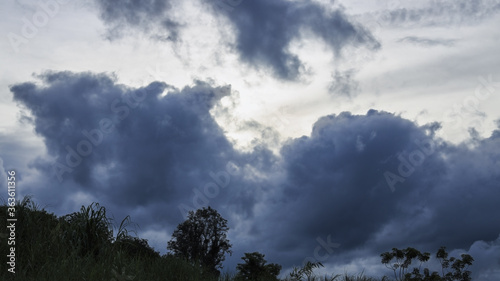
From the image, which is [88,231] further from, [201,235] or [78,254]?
[201,235]

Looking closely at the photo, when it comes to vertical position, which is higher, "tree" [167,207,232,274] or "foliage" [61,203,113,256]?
"tree" [167,207,232,274]

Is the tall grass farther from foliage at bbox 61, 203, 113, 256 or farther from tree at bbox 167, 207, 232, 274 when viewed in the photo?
tree at bbox 167, 207, 232, 274

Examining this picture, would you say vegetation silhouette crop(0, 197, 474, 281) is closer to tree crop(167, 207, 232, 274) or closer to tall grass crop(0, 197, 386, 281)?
tall grass crop(0, 197, 386, 281)

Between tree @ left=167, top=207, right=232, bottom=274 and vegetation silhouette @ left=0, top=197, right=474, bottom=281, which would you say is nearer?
vegetation silhouette @ left=0, top=197, right=474, bottom=281

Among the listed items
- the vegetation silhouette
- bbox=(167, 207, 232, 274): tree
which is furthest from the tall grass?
bbox=(167, 207, 232, 274): tree

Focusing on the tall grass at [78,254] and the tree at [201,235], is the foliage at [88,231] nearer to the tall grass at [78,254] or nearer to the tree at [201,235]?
the tall grass at [78,254]

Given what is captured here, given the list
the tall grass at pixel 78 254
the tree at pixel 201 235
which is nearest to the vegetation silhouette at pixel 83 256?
the tall grass at pixel 78 254

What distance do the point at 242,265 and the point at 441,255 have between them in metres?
32.0

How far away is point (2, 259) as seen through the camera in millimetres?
16422

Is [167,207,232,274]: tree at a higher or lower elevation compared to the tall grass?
higher

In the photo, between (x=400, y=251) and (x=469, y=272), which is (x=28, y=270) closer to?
(x=400, y=251)

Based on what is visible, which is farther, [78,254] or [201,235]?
[201,235]

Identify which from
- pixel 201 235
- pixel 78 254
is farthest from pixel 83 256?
pixel 201 235

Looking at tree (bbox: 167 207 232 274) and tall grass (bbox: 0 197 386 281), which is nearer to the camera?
tall grass (bbox: 0 197 386 281)
